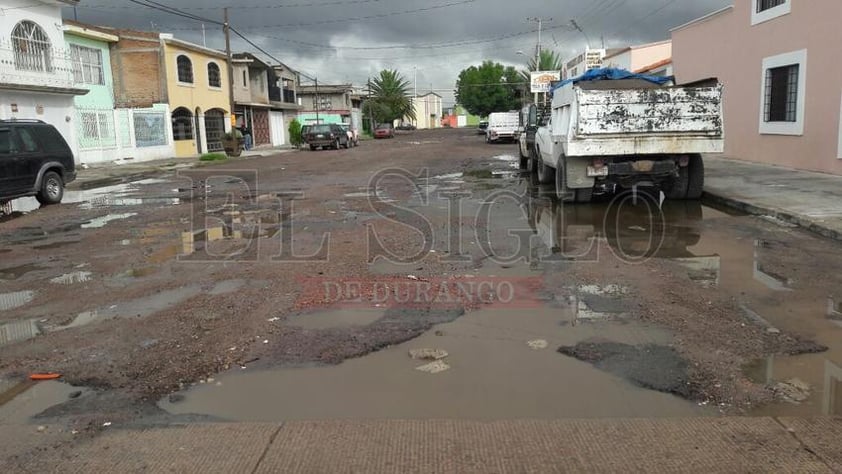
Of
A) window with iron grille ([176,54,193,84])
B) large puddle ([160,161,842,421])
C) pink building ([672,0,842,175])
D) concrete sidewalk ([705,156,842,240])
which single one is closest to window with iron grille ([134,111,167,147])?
window with iron grille ([176,54,193,84])

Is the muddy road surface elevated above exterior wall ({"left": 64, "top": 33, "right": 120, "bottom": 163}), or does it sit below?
below

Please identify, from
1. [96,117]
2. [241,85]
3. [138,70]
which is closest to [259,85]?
[241,85]

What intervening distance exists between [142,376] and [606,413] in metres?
3.16

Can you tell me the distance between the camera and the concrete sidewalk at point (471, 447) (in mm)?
3428

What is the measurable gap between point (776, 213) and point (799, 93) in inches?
308

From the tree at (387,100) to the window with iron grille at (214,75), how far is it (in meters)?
42.4

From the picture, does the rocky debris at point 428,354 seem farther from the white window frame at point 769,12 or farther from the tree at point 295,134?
the tree at point 295,134

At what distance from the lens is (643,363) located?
4.81 metres

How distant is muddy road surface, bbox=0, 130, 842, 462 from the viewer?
169 inches

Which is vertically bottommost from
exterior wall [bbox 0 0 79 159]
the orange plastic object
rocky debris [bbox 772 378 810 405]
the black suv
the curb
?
rocky debris [bbox 772 378 810 405]

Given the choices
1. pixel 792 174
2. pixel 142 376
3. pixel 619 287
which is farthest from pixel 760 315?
pixel 792 174

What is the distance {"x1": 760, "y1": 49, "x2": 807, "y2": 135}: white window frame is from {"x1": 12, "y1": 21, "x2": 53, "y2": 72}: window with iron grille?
24.5 meters

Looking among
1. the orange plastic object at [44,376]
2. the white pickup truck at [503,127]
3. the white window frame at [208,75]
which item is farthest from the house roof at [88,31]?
the orange plastic object at [44,376]

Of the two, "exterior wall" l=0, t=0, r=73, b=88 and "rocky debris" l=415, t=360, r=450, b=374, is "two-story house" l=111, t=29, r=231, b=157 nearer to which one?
"exterior wall" l=0, t=0, r=73, b=88
